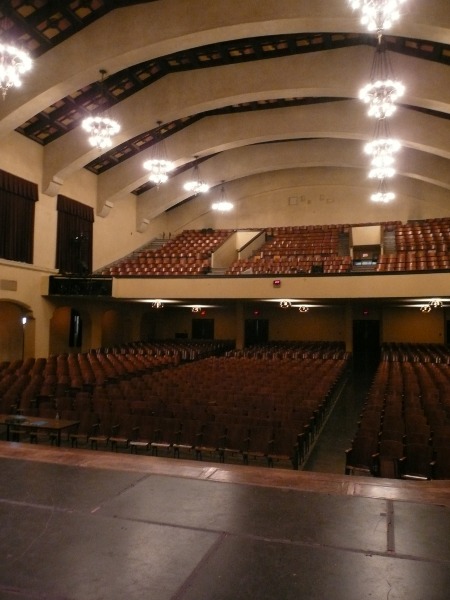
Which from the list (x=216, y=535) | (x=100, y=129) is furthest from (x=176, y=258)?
(x=216, y=535)

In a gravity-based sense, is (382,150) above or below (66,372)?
above

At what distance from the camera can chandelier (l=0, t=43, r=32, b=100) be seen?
7.30 m

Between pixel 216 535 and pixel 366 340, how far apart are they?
63.6 feet

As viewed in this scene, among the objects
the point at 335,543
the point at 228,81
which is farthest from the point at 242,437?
the point at 228,81

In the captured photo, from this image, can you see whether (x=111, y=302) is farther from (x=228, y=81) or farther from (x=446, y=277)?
(x=446, y=277)

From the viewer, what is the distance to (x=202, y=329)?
22.2 m

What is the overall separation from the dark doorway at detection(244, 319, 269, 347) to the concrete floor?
18.6 metres

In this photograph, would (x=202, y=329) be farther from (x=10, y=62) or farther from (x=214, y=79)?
(x=10, y=62)

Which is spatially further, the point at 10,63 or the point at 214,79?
the point at 214,79

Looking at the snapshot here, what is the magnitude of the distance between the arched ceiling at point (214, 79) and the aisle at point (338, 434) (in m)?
8.36

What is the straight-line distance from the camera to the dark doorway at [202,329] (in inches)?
869

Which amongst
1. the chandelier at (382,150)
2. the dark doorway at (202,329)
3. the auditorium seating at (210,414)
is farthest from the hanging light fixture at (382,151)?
the dark doorway at (202,329)

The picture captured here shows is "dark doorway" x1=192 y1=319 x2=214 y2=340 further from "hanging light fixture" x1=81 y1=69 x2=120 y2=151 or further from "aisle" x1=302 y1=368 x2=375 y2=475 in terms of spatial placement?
"hanging light fixture" x1=81 y1=69 x2=120 y2=151

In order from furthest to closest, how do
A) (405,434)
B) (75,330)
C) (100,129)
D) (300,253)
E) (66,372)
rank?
(300,253)
(75,330)
(66,372)
(100,129)
(405,434)
